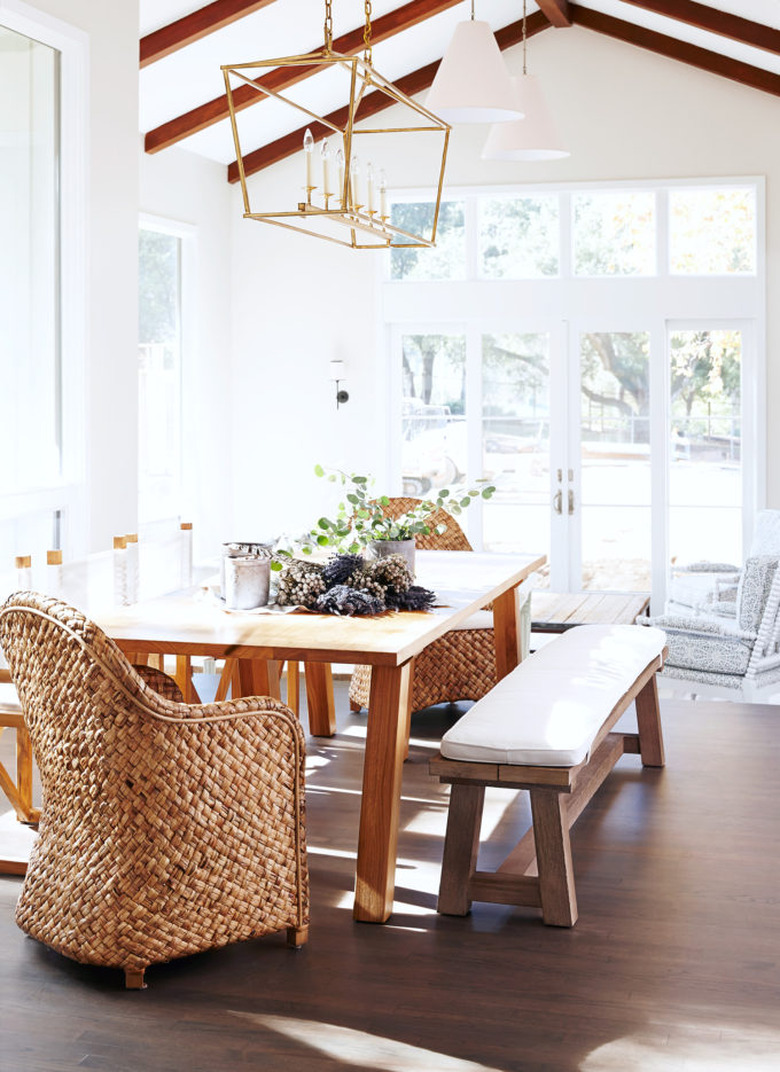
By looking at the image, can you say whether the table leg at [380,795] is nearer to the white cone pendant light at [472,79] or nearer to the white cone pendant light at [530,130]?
the white cone pendant light at [472,79]

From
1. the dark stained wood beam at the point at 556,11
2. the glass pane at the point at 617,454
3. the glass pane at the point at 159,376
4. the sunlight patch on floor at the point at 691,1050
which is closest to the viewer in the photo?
the sunlight patch on floor at the point at 691,1050

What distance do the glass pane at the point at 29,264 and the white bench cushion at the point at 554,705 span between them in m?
2.16

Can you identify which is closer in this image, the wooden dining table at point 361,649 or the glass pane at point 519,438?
the wooden dining table at point 361,649

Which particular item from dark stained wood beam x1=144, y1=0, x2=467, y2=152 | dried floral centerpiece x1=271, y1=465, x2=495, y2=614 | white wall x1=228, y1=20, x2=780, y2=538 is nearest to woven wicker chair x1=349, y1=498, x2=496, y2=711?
dried floral centerpiece x1=271, y1=465, x2=495, y2=614

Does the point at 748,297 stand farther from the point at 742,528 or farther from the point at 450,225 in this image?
the point at 450,225

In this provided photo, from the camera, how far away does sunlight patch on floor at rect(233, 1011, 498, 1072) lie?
2392mm

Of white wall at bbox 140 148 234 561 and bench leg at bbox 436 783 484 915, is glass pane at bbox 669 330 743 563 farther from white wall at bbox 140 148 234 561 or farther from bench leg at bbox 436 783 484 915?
bench leg at bbox 436 783 484 915

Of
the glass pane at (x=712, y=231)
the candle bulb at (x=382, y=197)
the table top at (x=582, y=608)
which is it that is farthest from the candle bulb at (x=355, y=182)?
the glass pane at (x=712, y=231)

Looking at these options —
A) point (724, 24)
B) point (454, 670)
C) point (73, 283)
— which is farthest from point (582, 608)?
point (73, 283)

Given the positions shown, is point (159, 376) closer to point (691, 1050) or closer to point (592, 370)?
point (592, 370)

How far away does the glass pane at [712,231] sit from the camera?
8859 millimetres

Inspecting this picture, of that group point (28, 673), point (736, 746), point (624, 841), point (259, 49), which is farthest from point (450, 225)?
point (28, 673)

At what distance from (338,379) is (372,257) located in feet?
2.98

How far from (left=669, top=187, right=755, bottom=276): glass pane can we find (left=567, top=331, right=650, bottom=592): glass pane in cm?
61
